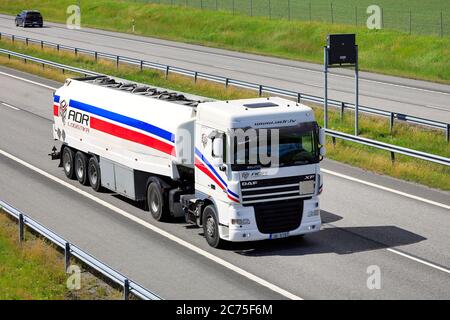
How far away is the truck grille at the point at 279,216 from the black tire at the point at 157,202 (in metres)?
3.42

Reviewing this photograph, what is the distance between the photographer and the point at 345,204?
76.0 feet

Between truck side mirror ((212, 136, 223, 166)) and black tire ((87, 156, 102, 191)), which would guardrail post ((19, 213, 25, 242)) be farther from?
black tire ((87, 156, 102, 191))

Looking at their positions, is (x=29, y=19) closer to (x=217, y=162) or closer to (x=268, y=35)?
(x=268, y=35)

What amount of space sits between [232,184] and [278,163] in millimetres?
1088

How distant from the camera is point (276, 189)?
61.8 ft

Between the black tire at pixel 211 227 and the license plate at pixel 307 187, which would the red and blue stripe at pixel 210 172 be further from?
the license plate at pixel 307 187

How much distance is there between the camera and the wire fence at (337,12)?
62.2 m

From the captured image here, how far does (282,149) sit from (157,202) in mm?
4284

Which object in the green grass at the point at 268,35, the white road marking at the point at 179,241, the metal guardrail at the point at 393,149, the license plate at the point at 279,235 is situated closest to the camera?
the white road marking at the point at 179,241

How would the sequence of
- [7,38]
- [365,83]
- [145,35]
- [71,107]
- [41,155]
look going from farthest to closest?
[145,35], [7,38], [365,83], [41,155], [71,107]

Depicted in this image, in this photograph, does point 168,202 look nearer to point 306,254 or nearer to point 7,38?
point 306,254

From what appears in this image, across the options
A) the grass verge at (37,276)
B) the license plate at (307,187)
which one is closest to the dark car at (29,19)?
the grass verge at (37,276)

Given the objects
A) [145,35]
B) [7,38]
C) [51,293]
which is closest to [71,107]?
[51,293]

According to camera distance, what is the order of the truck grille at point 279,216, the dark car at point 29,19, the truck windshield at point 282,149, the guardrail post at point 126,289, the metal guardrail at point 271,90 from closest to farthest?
the guardrail post at point 126,289 < the truck windshield at point 282,149 < the truck grille at point 279,216 < the metal guardrail at point 271,90 < the dark car at point 29,19
